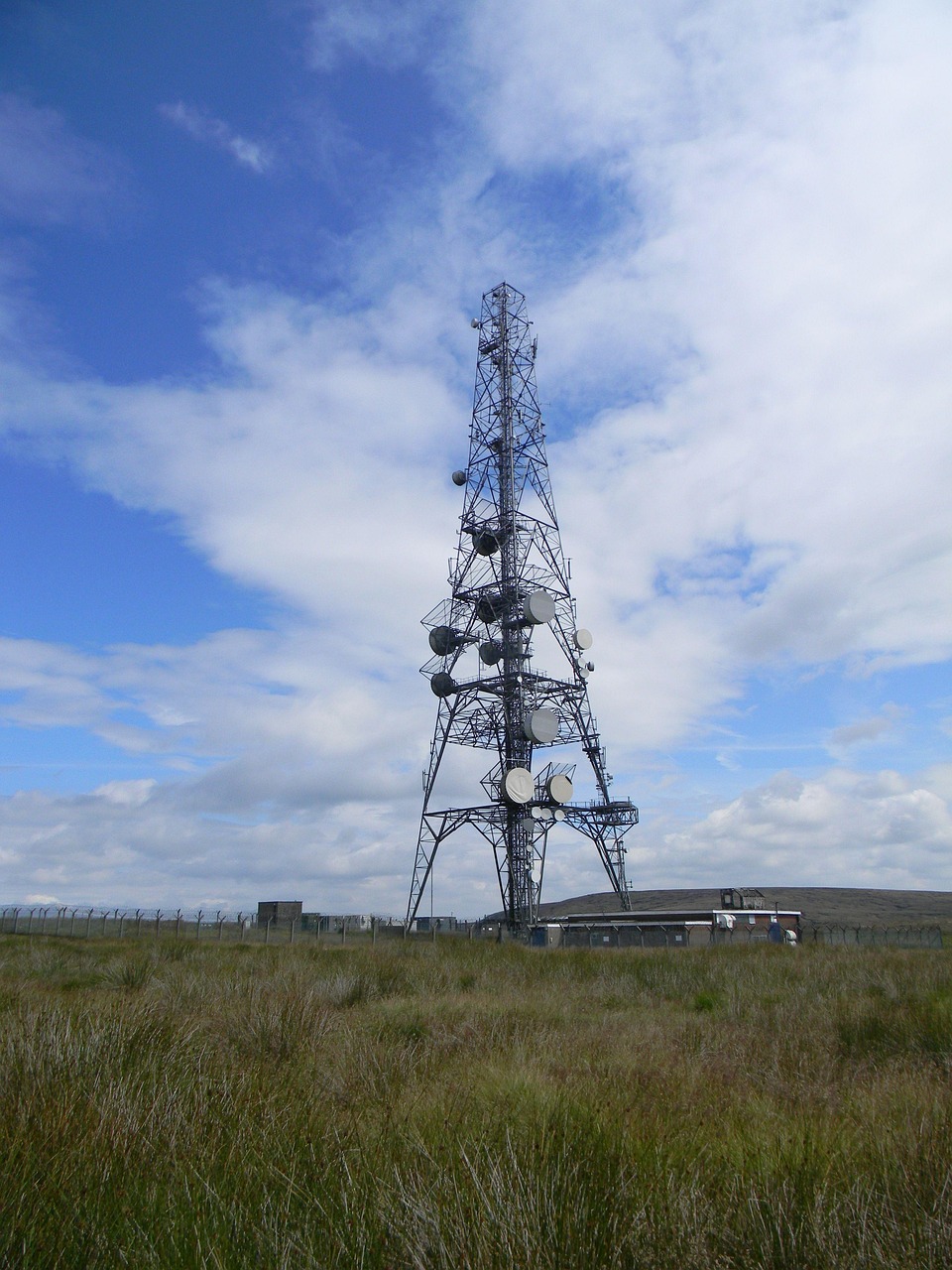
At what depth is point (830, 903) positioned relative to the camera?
101312 mm

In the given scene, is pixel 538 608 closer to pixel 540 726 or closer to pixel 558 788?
pixel 540 726

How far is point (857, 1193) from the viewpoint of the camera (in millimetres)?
4320

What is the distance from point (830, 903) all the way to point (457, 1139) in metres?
108

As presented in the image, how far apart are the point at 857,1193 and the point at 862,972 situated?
16.2m

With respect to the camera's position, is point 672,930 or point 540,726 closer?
point 540,726

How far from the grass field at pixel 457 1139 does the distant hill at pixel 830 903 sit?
80.1 meters

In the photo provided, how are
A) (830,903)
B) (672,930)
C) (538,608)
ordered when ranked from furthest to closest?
(830,903)
(672,930)
(538,608)

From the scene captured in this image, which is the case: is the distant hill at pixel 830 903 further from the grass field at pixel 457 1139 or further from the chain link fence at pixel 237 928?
the grass field at pixel 457 1139

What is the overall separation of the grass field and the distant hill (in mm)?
80123

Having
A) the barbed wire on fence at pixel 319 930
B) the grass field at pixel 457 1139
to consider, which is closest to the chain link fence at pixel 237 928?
the barbed wire on fence at pixel 319 930

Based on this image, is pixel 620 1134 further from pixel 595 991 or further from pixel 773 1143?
pixel 595 991

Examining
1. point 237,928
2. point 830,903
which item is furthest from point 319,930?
point 830,903

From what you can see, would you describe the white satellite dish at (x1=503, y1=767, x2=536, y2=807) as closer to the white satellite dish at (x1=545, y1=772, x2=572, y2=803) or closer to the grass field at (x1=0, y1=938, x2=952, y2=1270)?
the white satellite dish at (x1=545, y1=772, x2=572, y2=803)

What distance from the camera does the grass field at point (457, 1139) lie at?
381cm
